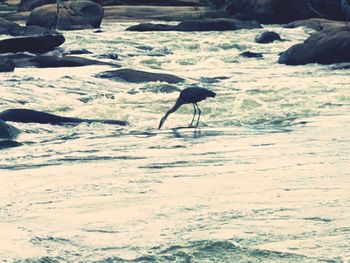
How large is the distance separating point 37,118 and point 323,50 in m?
9.57

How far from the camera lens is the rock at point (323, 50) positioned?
2095cm

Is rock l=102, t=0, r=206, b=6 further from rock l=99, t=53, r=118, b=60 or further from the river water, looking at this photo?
the river water

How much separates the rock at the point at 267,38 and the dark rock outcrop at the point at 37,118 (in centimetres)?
1492

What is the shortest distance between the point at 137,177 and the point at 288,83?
8.50m

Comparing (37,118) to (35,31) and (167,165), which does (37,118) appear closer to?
(167,165)

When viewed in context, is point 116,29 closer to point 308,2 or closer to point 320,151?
point 308,2

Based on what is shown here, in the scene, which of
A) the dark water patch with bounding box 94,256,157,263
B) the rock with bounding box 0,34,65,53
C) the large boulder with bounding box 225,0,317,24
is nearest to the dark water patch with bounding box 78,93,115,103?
the rock with bounding box 0,34,65,53

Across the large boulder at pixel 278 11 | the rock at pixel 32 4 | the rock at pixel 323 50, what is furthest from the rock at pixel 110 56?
the rock at pixel 32 4

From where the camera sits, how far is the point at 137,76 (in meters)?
18.0

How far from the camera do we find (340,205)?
783 cm

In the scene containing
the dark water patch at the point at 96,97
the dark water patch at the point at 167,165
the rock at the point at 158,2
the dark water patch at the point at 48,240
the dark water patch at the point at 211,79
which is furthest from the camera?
the rock at the point at 158,2

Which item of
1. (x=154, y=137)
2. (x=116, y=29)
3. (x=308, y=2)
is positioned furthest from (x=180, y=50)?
A: (x=154, y=137)

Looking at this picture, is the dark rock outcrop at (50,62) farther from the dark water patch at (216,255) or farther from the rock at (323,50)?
the dark water patch at (216,255)

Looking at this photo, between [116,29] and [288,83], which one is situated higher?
[288,83]
